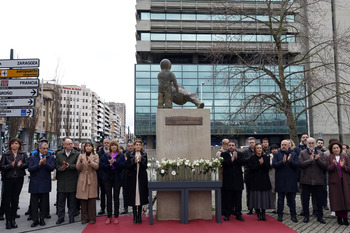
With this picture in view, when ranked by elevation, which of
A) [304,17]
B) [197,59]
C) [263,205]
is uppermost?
[197,59]

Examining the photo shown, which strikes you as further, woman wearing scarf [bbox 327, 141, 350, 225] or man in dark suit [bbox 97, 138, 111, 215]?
man in dark suit [bbox 97, 138, 111, 215]

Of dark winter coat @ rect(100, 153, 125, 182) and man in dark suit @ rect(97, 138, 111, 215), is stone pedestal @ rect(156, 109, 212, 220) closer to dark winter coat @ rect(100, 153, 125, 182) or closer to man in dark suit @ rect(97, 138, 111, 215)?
dark winter coat @ rect(100, 153, 125, 182)

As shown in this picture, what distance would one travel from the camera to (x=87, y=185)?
285 inches

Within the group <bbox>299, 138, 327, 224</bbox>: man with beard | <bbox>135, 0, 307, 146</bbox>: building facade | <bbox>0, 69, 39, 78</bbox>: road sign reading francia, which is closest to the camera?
<bbox>299, 138, 327, 224</bbox>: man with beard

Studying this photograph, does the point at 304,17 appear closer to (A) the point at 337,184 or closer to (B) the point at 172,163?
(A) the point at 337,184

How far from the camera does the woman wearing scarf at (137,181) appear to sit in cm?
701

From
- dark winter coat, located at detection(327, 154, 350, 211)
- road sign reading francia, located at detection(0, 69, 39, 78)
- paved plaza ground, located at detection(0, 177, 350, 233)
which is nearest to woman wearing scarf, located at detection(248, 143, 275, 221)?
paved plaza ground, located at detection(0, 177, 350, 233)

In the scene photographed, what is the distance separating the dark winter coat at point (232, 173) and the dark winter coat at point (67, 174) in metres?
Answer: 4.00

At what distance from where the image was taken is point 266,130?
50.1 meters

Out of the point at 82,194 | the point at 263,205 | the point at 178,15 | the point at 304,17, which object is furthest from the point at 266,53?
the point at 178,15

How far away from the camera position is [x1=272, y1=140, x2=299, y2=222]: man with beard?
7.39 meters

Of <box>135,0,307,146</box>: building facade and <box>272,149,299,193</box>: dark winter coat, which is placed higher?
<box>135,0,307,146</box>: building facade

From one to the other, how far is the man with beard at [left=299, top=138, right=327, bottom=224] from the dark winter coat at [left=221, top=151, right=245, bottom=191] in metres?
1.74

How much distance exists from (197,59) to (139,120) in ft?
50.6
